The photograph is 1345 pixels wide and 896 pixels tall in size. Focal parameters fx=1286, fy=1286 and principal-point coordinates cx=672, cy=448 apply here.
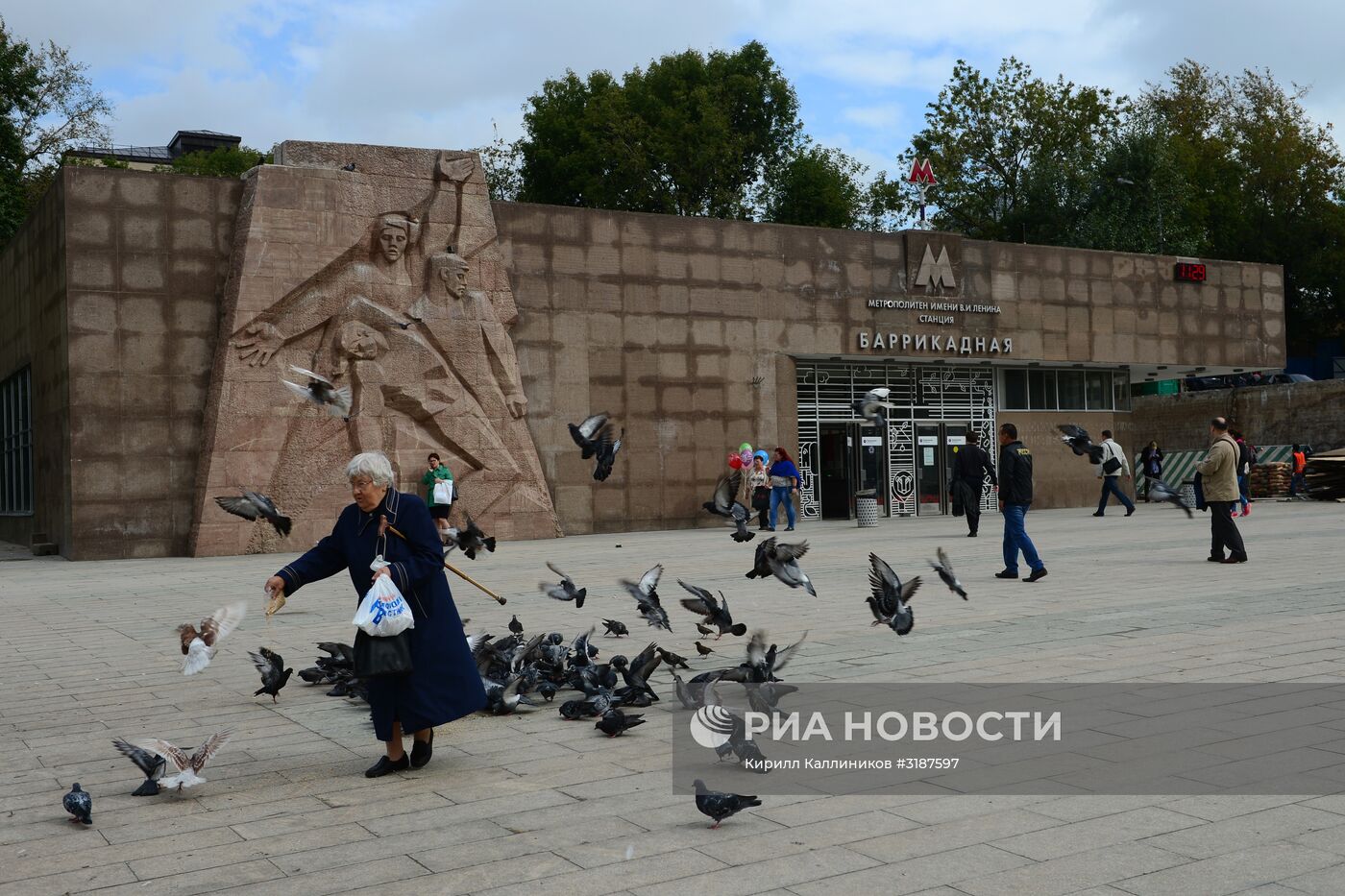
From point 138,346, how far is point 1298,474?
90.4 ft

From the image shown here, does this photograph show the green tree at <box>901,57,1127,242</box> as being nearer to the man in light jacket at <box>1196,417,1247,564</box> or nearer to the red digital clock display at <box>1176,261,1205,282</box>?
the red digital clock display at <box>1176,261,1205,282</box>

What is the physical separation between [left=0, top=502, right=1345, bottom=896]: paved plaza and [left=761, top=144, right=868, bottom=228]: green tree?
37091 mm

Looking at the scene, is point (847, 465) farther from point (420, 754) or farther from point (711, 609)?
point (420, 754)

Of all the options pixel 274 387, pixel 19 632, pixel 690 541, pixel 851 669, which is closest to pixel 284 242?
pixel 274 387

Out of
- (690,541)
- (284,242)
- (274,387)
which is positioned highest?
(284,242)

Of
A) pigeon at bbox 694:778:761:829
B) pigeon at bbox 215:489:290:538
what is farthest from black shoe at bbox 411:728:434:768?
pigeon at bbox 215:489:290:538

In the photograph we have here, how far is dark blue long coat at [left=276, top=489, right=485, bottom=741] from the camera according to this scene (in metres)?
5.85

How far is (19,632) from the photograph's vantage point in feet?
37.6

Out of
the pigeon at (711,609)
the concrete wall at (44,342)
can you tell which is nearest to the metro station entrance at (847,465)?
the concrete wall at (44,342)

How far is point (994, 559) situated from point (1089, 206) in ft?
106

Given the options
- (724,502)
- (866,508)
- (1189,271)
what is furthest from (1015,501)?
(1189,271)

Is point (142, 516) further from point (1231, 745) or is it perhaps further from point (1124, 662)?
point (1231, 745)

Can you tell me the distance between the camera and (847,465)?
96.4 ft

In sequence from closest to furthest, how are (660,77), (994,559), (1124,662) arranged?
(1124,662), (994,559), (660,77)
